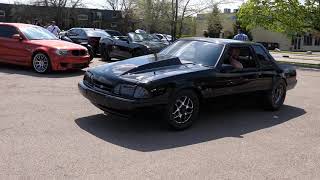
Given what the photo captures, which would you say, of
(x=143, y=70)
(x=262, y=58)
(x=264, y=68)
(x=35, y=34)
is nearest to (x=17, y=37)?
(x=35, y=34)

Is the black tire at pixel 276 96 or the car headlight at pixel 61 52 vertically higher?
the car headlight at pixel 61 52

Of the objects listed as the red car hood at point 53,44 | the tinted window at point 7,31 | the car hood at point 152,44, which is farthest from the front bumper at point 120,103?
the car hood at point 152,44

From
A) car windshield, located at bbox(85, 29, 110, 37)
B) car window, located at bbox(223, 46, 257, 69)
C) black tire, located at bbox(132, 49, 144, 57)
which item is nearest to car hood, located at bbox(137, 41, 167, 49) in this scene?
black tire, located at bbox(132, 49, 144, 57)

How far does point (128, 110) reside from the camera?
6.25 metres

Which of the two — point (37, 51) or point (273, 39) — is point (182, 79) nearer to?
point (37, 51)

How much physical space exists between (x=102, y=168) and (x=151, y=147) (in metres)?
1.08

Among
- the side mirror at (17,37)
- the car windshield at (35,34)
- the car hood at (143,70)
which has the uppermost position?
the car windshield at (35,34)

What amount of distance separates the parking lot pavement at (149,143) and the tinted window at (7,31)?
4863 mm

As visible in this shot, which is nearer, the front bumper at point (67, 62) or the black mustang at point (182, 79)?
the black mustang at point (182, 79)

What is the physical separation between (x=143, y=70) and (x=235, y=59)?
197cm

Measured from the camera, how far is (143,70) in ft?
22.4

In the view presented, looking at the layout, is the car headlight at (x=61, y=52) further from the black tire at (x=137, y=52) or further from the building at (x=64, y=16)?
the building at (x=64, y=16)

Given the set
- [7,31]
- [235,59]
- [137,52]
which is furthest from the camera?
[137,52]

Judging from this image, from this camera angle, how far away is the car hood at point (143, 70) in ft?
21.4
